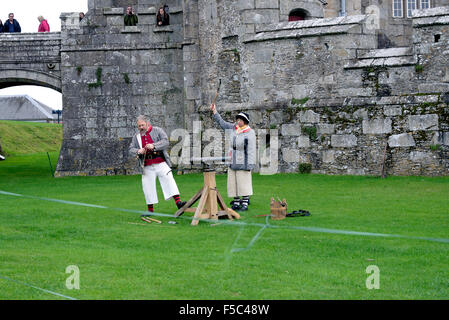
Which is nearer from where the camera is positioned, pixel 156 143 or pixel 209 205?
pixel 209 205

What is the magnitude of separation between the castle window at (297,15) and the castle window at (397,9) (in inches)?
249

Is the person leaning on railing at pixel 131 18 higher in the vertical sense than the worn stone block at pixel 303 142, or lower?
higher

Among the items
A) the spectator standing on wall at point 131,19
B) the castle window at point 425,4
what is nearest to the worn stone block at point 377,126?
the spectator standing on wall at point 131,19

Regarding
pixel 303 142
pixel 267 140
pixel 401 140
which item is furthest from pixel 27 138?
pixel 401 140

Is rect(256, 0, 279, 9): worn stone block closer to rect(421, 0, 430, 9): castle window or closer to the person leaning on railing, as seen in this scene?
the person leaning on railing

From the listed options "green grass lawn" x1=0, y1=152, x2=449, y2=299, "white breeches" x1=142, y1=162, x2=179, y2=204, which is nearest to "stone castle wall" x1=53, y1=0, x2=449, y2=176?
"green grass lawn" x1=0, y1=152, x2=449, y2=299

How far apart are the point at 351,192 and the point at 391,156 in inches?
104

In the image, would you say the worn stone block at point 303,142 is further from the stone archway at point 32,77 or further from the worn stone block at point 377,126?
the stone archway at point 32,77

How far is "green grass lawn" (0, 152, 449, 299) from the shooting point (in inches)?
261

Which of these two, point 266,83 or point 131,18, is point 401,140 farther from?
point 131,18

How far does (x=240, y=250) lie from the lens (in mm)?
8414

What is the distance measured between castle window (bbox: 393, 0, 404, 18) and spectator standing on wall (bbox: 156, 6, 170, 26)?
27.9 ft

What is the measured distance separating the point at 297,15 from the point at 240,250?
13965 millimetres

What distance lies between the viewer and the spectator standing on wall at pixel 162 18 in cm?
2314
